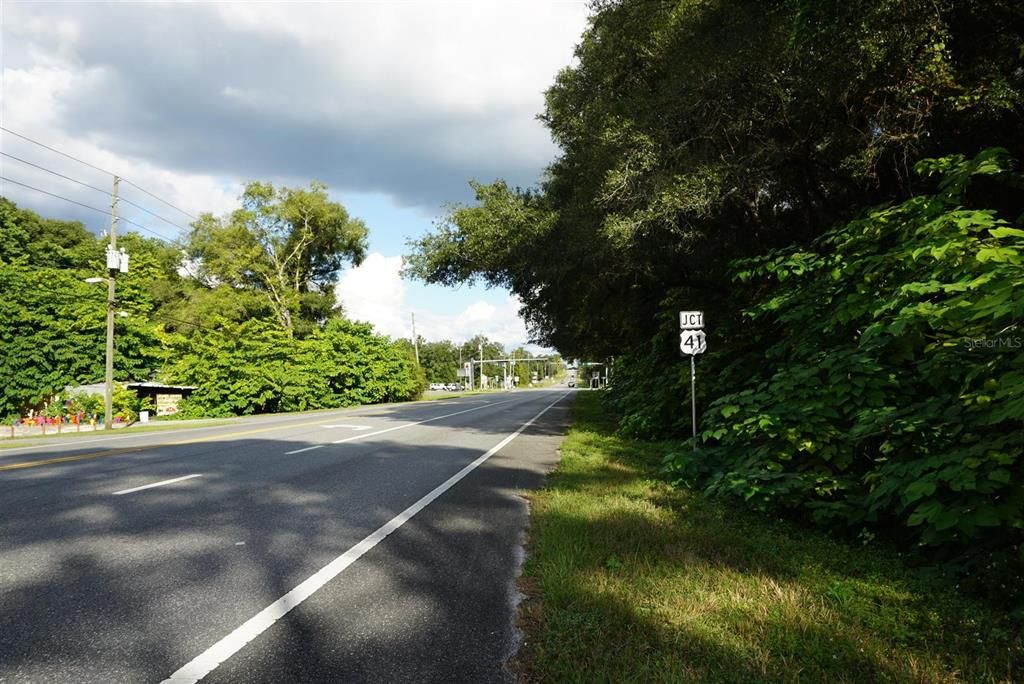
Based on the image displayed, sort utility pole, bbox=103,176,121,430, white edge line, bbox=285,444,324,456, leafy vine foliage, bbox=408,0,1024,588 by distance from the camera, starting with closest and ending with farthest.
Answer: leafy vine foliage, bbox=408,0,1024,588, white edge line, bbox=285,444,324,456, utility pole, bbox=103,176,121,430

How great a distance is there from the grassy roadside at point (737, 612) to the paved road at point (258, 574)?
38 cm

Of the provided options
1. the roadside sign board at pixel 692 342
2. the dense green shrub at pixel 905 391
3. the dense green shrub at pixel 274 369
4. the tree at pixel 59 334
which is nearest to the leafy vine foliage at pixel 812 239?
the dense green shrub at pixel 905 391

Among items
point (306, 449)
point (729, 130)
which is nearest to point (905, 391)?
point (729, 130)

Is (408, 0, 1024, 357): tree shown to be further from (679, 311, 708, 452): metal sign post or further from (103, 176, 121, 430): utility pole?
(103, 176, 121, 430): utility pole

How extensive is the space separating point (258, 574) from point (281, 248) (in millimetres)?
52606

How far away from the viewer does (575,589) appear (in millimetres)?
4012

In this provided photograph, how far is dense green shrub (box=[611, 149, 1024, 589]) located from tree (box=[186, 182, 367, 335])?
156ft

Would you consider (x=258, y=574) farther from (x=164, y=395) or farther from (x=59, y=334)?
(x=164, y=395)

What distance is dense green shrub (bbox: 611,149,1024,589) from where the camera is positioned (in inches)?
143

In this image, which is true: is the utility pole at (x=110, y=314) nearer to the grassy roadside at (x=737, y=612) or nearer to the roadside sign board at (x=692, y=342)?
the roadside sign board at (x=692, y=342)

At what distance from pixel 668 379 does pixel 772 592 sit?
10670 millimetres

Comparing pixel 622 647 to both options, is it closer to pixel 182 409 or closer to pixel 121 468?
pixel 121 468

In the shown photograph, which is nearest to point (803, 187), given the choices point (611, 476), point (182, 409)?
point (611, 476)

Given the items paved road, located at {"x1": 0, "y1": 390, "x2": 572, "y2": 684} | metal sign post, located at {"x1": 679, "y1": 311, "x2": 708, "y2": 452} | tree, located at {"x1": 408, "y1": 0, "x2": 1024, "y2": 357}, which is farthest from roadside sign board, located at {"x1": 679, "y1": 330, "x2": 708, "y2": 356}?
paved road, located at {"x1": 0, "y1": 390, "x2": 572, "y2": 684}
